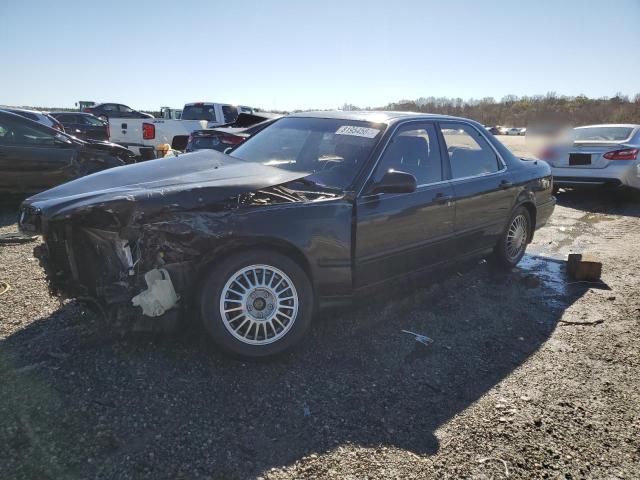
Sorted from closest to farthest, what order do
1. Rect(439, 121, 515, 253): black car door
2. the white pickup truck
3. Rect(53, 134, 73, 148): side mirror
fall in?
1. Rect(439, 121, 515, 253): black car door
2. Rect(53, 134, 73, 148): side mirror
3. the white pickup truck

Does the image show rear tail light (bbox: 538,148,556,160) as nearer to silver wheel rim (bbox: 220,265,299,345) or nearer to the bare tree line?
the bare tree line

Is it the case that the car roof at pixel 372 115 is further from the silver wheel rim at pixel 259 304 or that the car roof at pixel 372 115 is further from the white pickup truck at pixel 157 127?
the white pickup truck at pixel 157 127

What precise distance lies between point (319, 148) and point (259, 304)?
4.85 ft

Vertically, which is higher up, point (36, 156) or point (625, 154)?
point (625, 154)

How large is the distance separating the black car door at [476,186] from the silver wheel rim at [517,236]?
12.7 inches

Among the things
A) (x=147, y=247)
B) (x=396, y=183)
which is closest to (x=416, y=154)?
(x=396, y=183)

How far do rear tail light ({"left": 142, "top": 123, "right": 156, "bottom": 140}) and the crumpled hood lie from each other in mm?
9841

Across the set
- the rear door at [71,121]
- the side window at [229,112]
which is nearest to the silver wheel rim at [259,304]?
the side window at [229,112]

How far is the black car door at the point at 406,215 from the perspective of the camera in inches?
132

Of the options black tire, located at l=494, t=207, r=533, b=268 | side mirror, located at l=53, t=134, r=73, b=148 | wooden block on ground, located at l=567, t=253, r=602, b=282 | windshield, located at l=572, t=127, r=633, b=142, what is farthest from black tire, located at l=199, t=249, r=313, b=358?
windshield, located at l=572, t=127, r=633, b=142

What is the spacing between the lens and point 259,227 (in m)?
2.88

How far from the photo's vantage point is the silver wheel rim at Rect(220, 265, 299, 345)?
2896 millimetres

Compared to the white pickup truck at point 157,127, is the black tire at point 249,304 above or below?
below

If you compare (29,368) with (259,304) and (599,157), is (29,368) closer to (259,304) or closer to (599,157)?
(259,304)
